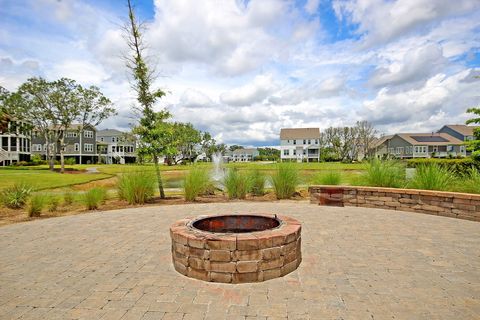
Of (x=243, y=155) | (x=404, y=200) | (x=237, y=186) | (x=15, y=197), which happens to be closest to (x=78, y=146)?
(x=15, y=197)

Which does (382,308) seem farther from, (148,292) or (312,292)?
(148,292)

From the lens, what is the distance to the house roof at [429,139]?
190 ft

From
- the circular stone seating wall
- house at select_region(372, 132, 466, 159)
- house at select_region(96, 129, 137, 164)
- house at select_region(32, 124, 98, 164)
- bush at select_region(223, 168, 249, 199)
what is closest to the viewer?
the circular stone seating wall

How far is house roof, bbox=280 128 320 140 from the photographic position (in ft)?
205

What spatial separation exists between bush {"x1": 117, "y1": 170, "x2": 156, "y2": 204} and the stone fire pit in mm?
6282

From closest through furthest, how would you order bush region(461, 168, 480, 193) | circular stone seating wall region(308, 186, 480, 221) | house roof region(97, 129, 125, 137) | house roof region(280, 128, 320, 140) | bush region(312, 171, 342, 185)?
circular stone seating wall region(308, 186, 480, 221) → bush region(461, 168, 480, 193) → bush region(312, 171, 342, 185) → house roof region(280, 128, 320, 140) → house roof region(97, 129, 125, 137)

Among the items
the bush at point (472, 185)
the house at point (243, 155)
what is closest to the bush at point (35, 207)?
the bush at point (472, 185)

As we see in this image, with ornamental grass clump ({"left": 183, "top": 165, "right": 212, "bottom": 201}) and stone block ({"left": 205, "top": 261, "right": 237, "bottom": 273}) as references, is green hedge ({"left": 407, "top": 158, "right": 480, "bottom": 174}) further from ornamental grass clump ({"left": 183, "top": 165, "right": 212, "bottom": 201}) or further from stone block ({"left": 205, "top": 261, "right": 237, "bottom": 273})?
stone block ({"left": 205, "top": 261, "right": 237, "bottom": 273})

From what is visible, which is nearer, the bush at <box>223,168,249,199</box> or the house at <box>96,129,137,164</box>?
the bush at <box>223,168,249,199</box>

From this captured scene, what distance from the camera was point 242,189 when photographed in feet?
34.9

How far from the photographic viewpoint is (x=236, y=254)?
3.42 m

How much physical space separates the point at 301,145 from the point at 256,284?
60499mm

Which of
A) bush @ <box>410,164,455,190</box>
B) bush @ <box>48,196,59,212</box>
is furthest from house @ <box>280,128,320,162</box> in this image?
bush @ <box>48,196,59,212</box>

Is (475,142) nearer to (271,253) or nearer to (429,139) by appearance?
(271,253)
